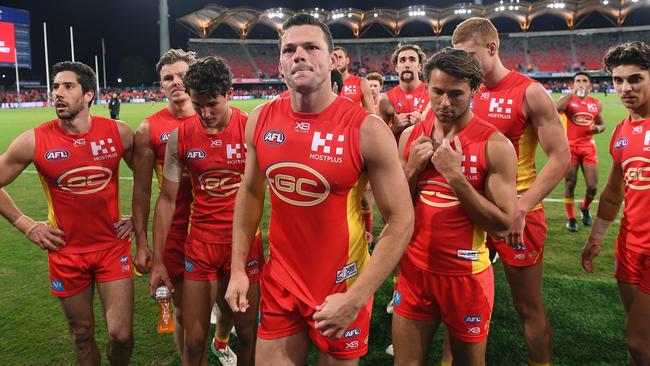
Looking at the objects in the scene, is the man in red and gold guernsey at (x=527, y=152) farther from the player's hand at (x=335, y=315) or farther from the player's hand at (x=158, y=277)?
the player's hand at (x=158, y=277)

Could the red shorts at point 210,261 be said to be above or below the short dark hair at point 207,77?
below

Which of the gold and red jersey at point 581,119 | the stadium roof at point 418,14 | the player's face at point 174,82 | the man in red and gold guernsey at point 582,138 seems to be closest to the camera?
the player's face at point 174,82

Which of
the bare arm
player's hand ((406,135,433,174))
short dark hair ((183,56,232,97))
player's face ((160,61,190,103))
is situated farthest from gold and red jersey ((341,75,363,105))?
player's hand ((406,135,433,174))

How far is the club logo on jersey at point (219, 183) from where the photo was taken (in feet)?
12.1

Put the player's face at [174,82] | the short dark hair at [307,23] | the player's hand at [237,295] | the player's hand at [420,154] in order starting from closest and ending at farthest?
the short dark hair at [307,23], the player's hand at [237,295], the player's hand at [420,154], the player's face at [174,82]

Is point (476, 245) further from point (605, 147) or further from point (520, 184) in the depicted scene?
point (605, 147)

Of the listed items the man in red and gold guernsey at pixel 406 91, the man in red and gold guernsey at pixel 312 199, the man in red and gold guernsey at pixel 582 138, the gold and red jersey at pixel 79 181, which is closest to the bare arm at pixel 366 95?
the man in red and gold guernsey at pixel 406 91

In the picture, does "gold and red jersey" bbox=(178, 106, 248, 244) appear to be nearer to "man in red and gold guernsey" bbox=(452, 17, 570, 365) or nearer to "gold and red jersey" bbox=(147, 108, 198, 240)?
"gold and red jersey" bbox=(147, 108, 198, 240)

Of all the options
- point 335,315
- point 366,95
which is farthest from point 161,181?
point 366,95

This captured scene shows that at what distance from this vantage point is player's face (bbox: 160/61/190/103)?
407 centimetres

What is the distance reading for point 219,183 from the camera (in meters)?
3.71

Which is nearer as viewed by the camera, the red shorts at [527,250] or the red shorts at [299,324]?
the red shorts at [299,324]

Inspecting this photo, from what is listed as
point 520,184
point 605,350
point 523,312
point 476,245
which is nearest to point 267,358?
point 476,245

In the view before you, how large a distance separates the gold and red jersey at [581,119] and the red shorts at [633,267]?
6.20 meters
